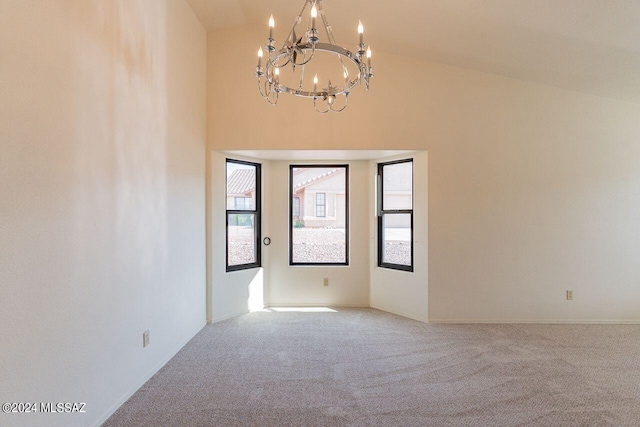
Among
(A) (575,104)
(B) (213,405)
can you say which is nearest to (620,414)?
(B) (213,405)

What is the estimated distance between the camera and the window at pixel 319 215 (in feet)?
15.9

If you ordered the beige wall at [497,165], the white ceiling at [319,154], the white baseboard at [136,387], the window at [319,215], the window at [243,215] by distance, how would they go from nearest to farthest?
the white baseboard at [136,387], the beige wall at [497,165], the white ceiling at [319,154], the window at [243,215], the window at [319,215]

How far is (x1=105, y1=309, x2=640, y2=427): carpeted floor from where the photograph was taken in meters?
2.15

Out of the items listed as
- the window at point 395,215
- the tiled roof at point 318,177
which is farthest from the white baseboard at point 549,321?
the tiled roof at point 318,177

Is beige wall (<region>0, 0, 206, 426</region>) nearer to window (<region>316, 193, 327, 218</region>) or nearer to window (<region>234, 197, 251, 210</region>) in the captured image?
window (<region>234, 197, 251, 210</region>)

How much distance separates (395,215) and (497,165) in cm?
138

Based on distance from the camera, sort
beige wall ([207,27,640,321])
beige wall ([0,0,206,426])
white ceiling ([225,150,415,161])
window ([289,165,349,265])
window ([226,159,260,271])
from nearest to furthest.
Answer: beige wall ([0,0,206,426]) < beige wall ([207,27,640,321]) < white ceiling ([225,150,415,161]) < window ([226,159,260,271]) < window ([289,165,349,265])

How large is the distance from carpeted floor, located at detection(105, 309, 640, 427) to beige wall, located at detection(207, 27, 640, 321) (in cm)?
43

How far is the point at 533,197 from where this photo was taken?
3.95 meters

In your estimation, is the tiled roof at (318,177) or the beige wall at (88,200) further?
the tiled roof at (318,177)

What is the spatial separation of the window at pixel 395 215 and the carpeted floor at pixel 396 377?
0.96 meters

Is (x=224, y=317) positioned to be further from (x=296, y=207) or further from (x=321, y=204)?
(x=321, y=204)

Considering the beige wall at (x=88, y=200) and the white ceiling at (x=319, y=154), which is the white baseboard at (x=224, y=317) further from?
the white ceiling at (x=319, y=154)

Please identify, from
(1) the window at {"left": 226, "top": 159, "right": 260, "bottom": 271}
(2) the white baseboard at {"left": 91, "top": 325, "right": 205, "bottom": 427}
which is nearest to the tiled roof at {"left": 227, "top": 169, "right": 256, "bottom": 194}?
(1) the window at {"left": 226, "top": 159, "right": 260, "bottom": 271}
